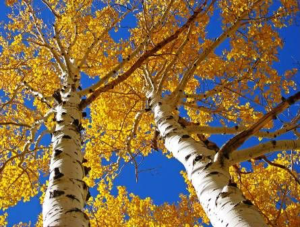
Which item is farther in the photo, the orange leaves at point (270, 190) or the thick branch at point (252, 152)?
the orange leaves at point (270, 190)

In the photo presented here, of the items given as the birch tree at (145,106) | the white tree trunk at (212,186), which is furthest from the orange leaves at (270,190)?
the white tree trunk at (212,186)

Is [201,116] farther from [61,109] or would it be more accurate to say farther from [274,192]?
[61,109]

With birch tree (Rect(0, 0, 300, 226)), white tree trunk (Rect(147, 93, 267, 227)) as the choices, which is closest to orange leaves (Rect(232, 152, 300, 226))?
birch tree (Rect(0, 0, 300, 226))

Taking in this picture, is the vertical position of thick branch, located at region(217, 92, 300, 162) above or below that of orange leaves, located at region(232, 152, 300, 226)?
below

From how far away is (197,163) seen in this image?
106 inches

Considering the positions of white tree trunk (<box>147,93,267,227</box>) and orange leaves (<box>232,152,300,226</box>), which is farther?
orange leaves (<box>232,152,300,226</box>)

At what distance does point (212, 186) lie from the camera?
7.89ft

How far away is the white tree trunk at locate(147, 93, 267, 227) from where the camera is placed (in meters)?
2.03

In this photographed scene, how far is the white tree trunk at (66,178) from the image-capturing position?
2201 mm

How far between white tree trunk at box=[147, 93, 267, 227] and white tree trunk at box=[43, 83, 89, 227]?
945mm

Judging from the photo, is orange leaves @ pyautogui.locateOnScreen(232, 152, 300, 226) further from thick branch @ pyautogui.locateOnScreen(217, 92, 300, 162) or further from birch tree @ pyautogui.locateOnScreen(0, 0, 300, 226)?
thick branch @ pyautogui.locateOnScreen(217, 92, 300, 162)

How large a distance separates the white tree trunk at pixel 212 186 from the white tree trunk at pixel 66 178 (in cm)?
95

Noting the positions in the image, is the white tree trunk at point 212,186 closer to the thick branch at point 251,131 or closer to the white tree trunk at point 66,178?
Answer: the thick branch at point 251,131

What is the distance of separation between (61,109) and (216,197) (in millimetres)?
2410
